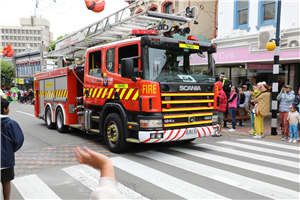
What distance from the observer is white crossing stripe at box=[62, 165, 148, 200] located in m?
4.15

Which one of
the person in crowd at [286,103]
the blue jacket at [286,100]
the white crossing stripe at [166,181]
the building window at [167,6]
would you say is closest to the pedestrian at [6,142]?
the white crossing stripe at [166,181]

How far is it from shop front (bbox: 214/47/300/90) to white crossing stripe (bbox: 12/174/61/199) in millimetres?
11433

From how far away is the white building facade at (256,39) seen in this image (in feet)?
39.6

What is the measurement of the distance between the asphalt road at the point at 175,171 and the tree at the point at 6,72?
183ft

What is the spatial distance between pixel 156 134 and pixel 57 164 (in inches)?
92.3

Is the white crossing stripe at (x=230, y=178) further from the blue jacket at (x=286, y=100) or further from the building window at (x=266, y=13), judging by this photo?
the building window at (x=266, y=13)

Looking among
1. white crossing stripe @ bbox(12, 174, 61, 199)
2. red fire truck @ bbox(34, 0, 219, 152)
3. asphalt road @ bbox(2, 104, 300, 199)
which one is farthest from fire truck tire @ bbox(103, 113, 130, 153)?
white crossing stripe @ bbox(12, 174, 61, 199)

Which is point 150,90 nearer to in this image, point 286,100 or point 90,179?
point 90,179

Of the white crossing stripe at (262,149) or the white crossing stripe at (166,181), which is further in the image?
the white crossing stripe at (262,149)

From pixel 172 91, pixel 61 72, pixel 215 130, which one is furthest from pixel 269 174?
pixel 61 72

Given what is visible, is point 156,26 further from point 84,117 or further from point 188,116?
point 84,117

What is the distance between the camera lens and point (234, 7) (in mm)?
14711

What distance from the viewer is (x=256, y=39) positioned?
44.2 ft

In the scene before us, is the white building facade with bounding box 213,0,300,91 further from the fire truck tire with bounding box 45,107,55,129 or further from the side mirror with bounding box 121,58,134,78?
the fire truck tire with bounding box 45,107,55,129
